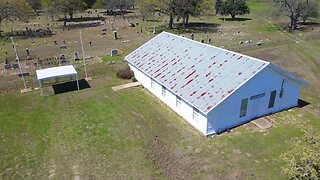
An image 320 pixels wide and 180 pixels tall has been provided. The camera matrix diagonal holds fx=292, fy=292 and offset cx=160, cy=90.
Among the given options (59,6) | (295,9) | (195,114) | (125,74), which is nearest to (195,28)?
(295,9)

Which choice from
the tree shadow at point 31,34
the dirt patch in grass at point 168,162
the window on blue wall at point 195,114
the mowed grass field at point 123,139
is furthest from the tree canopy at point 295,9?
the dirt patch in grass at point 168,162

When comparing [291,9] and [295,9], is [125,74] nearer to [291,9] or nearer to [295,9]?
[291,9]

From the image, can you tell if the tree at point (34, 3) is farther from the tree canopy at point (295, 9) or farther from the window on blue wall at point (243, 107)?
the window on blue wall at point (243, 107)

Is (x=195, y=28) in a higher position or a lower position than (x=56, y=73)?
lower

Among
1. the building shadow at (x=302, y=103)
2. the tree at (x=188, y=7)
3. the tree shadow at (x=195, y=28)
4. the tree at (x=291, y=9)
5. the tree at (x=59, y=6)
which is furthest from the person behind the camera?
the tree at (x=59, y=6)

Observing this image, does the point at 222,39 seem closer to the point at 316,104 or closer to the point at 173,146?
the point at 316,104

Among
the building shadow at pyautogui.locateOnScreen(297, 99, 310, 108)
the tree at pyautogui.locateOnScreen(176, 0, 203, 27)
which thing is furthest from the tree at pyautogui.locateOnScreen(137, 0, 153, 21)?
the building shadow at pyautogui.locateOnScreen(297, 99, 310, 108)
